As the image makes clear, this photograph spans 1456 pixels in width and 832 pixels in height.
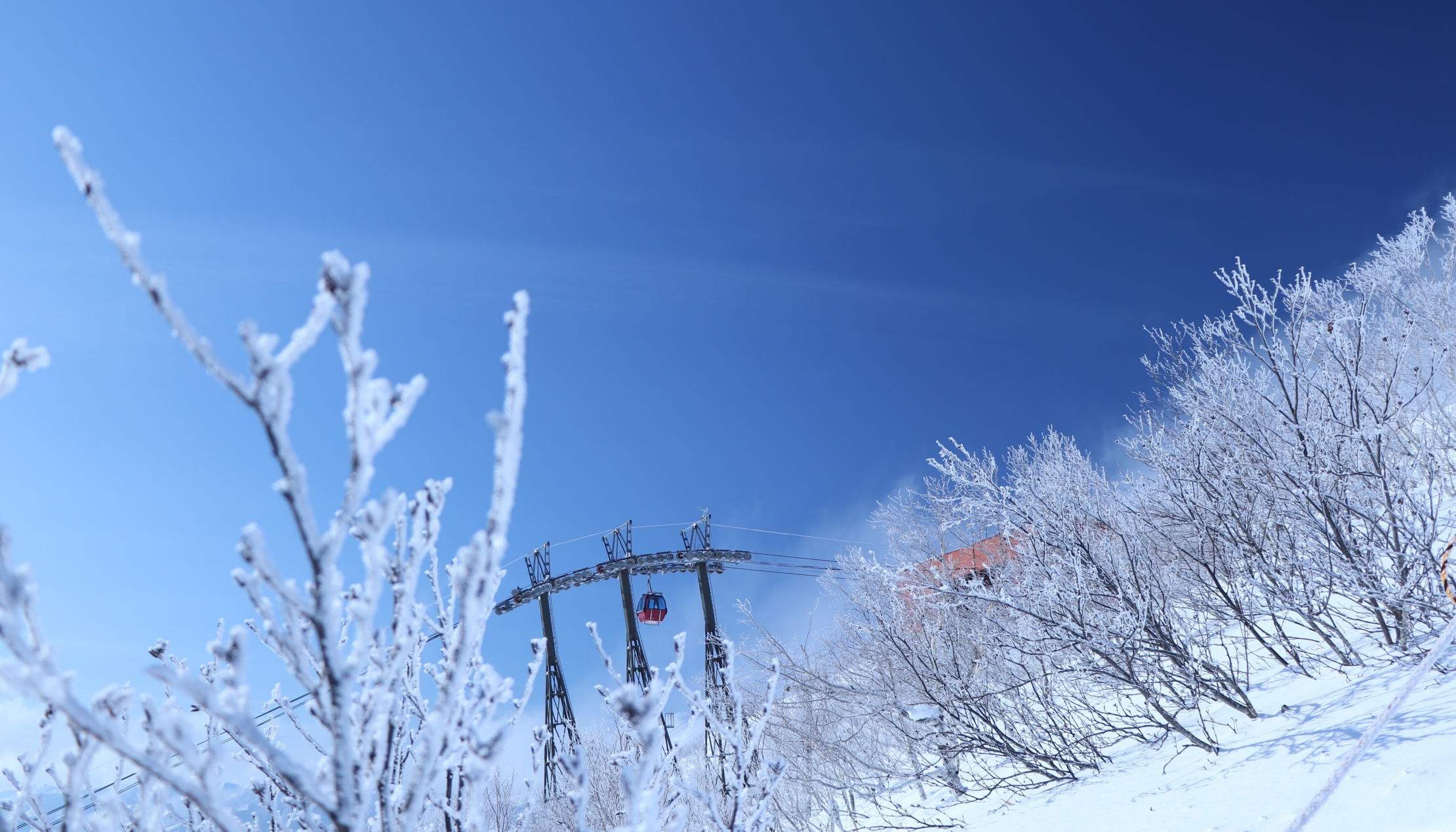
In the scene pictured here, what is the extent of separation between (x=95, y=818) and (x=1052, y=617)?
795 cm

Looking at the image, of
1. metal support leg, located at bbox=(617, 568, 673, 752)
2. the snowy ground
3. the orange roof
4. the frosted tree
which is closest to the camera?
the frosted tree

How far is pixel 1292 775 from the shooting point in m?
6.04

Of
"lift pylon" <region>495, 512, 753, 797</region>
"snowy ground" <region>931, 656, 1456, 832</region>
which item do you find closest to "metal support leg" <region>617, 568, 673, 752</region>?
"lift pylon" <region>495, 512, 753, 797</region>

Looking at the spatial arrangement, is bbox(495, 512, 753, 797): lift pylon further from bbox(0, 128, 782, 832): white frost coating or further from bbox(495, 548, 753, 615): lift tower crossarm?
bbox(0, 128, 782, 832): white frost coating

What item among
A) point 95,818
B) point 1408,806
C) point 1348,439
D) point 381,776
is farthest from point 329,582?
point 1348,439

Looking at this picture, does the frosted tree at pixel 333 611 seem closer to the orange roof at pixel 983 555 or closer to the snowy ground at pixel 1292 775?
the snowy ground at pixel 1292 775

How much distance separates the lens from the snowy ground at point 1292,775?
495cm

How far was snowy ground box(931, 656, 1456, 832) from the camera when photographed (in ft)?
16.3

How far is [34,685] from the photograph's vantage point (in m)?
1.29

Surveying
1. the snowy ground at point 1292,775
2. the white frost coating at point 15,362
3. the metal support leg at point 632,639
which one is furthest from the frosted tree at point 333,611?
the metal support leg at point 632,639

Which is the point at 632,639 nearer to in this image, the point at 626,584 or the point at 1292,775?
the point at 626,584

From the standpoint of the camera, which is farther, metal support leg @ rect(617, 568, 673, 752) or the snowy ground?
metal support leg @ rect(617, 568, 673, 752)

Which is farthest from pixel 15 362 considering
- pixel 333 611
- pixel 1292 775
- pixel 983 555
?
pixel 983 555

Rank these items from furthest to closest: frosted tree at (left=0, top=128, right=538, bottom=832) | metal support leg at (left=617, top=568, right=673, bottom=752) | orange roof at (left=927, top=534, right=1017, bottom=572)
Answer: metal support leg at (left=617, top=568, right=673, bottom=752) → orange roof at (left=927, top=534, right=1017, bottom=572) → frosted tree at (left=0, top=128, right=538, bottom=832)
